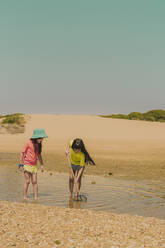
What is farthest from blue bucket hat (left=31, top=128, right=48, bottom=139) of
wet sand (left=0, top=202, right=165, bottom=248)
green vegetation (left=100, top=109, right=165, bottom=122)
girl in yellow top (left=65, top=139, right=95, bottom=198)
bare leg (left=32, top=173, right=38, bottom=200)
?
green vegetation (left=100, top=109, right=165, bottom=122)

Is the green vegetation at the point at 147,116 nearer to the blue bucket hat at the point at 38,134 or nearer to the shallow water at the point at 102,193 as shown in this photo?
the shallow water at the point at 102,193

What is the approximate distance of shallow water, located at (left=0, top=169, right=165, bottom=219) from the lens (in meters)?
10.5

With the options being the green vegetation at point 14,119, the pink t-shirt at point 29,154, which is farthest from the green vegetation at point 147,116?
the pink t-shirt at point 29,154

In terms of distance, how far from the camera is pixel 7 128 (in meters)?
50.3

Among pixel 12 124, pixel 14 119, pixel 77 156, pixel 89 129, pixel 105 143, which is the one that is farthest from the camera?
pixel 14 119

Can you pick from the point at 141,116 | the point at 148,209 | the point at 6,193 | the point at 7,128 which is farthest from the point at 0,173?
the point at 141,116

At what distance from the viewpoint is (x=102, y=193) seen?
12.6 meters

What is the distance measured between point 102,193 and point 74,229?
5401 mm

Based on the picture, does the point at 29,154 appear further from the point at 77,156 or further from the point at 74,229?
the point at 74,229

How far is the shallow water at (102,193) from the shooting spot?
10.5m

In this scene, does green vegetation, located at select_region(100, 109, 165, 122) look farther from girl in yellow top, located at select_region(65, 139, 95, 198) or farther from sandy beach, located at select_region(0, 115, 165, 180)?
girl in yellow top, located at select_region(65, 139, 95, 198)

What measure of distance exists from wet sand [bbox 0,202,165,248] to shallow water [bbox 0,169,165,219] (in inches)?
71.8

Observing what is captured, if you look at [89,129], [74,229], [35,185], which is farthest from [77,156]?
[89,129]

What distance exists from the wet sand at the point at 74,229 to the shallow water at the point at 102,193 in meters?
1.82
